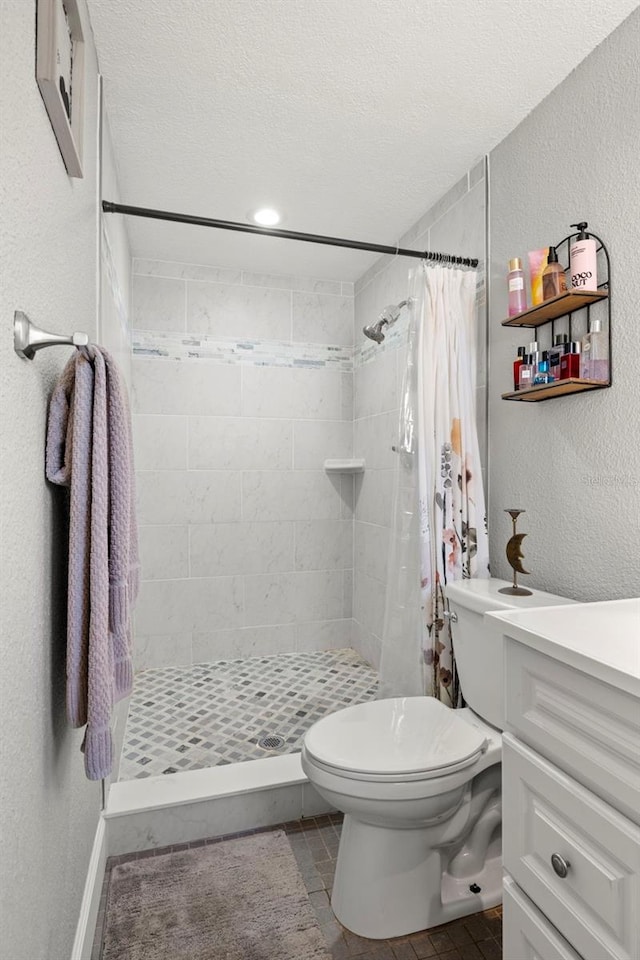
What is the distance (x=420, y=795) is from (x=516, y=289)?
1459 millimetres

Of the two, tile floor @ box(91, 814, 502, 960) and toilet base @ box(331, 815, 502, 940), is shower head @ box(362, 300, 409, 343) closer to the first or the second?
toilet base @ box(331, 815, 502, 940)

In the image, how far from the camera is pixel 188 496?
9.61 feet

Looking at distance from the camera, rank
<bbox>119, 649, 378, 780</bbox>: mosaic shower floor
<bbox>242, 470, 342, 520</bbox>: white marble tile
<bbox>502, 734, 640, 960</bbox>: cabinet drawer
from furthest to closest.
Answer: <bbox>242, 470, 342, 520</bbox>: white marble tile, <bbox>119, 649, 378, 780</bbox>: mosaic shower floor, <bbox>502, 734, 640, 960</bbox>: cabinet drawer

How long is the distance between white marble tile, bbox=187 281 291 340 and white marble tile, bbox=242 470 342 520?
A: 823mm

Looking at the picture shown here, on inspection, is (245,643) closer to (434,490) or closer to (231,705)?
(231,705)

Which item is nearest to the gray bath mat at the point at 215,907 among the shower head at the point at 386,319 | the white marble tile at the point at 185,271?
the shower head at the point at 386,319

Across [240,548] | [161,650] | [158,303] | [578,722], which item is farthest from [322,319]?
[578,722]

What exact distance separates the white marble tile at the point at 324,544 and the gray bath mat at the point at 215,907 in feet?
5.18

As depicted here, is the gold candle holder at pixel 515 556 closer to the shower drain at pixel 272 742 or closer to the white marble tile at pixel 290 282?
the shower drain at pixel 272 742

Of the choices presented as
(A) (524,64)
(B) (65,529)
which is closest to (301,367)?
(A) (524,64)

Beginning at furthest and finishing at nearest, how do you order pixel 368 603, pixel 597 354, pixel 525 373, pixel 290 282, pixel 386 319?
pixel 290 282, pixel 368 603, pixel 386 319, pixel 525 373, pixel 597 354

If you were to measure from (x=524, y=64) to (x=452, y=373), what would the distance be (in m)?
0.90

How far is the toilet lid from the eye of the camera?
1309 mm

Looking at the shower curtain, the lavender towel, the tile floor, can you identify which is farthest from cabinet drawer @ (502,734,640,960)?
the shower curtain
